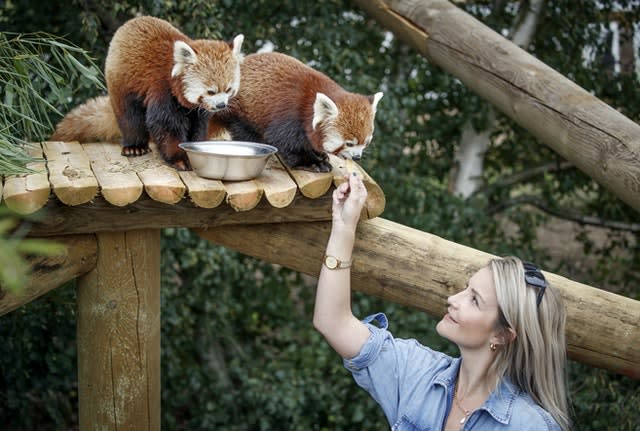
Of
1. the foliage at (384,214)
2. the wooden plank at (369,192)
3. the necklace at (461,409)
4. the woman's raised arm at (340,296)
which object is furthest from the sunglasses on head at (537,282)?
the foliage at (384,214)

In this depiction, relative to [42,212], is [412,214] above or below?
below

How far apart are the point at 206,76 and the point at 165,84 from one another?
15cm

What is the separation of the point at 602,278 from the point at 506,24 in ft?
5.89

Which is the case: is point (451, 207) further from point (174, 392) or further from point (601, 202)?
point (174, 392)

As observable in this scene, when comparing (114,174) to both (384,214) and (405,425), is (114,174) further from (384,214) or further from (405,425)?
(384,214)

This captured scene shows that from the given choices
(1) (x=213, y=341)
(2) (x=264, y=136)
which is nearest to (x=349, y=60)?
(2) (x=264, y=136)

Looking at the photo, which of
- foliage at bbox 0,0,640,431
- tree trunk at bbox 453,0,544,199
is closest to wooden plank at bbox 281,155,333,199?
foliage at bbox 0,0,640,431

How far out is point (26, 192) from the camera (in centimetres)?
175

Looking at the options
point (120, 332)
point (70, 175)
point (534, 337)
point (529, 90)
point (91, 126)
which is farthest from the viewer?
point (529, 90)

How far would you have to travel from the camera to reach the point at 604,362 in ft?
7.75

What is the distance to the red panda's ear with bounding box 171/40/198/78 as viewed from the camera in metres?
2.08

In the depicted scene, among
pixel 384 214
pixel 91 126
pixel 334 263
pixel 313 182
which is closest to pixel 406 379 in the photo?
pixel 334 263

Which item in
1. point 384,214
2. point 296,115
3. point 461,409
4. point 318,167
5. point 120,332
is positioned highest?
point 296,115

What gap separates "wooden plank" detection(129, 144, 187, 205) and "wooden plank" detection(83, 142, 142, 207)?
0.07 feet
